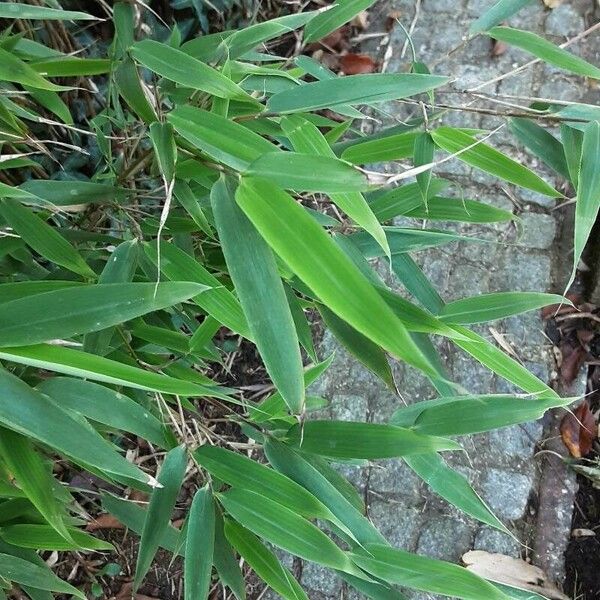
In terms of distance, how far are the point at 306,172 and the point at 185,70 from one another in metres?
0.34

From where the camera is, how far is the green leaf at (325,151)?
2.44ft

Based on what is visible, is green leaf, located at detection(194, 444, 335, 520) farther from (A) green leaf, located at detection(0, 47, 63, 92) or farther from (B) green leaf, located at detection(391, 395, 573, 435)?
(A) green leaf, located at detection(0, 47, 63, 92)

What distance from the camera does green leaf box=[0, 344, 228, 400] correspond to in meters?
0.66

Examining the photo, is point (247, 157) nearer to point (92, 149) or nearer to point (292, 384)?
point (292, 384)

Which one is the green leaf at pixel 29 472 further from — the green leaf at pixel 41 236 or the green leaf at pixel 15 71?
the green leaf at pixel 15 71

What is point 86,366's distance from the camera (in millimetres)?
696

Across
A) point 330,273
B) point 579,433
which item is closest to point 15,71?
point 330,273

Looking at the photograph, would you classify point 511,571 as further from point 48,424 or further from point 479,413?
point 48,424

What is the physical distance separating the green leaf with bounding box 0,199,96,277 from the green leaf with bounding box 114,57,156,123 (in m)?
0.23

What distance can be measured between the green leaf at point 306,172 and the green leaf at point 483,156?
334mm

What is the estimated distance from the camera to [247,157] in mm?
679

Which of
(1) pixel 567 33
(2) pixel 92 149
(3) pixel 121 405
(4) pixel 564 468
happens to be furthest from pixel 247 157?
(1) pixel 567 33

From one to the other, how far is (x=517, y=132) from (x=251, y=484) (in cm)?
65

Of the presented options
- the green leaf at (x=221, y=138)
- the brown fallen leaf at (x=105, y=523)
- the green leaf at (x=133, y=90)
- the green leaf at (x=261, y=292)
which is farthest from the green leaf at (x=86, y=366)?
the brown fallen leaf at (x=105, y=523)
